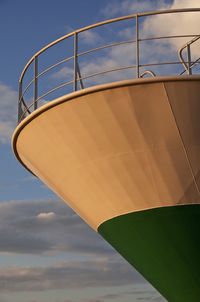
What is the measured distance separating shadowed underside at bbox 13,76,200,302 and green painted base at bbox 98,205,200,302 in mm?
20

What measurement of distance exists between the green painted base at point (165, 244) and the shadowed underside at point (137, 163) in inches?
0.8

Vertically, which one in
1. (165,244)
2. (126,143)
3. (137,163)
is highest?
(126,143)

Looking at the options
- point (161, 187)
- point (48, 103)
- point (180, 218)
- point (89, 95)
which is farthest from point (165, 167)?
point (48, 103)

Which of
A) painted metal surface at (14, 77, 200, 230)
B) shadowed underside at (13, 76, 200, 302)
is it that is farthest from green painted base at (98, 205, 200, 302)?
painted metal surface at (14, 77, 200, 230)

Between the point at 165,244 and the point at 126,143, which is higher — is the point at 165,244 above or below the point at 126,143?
below

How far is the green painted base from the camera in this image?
10.4 meters

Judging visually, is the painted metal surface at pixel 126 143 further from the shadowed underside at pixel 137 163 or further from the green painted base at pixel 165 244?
the green painted base at pixel 165 244

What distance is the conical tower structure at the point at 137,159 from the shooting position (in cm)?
977

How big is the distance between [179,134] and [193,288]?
10.8 ft

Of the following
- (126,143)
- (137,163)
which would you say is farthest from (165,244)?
(126,143)

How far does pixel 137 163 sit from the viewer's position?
33.7ft

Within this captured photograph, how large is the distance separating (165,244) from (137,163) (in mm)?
1755

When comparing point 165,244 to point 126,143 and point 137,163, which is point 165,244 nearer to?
point 137,163

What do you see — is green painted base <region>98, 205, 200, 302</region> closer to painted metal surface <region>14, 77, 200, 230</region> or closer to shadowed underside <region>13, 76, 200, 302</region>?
shadowed underside <region>13, 76, 200, 302</region>
